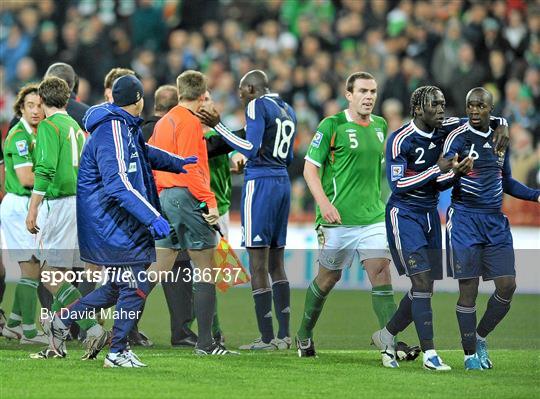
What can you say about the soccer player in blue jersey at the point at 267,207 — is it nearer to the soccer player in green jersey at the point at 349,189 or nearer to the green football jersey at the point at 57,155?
the soccer player in green jersey at the point at 349,189

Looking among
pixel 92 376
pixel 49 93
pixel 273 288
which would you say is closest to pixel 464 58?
pixel 273 288

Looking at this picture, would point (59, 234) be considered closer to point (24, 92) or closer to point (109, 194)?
point (24, 92)

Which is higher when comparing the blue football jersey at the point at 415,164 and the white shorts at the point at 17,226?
the blue football jersey at the point at 415,164

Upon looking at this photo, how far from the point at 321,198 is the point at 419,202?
0.79 m

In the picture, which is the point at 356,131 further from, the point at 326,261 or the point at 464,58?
the point at 464,58

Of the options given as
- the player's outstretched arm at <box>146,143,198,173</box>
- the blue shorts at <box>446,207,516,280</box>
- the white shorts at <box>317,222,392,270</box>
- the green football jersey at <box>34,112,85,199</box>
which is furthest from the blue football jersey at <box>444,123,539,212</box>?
the green football jersey at <box>34,112,85,199</box>

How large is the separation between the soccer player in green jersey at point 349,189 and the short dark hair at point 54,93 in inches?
81.1

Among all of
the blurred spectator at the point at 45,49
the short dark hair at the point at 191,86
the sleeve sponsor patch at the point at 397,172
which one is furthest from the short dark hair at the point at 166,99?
the blurred spectator at the point at 45,49

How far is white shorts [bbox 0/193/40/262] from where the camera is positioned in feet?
35.6

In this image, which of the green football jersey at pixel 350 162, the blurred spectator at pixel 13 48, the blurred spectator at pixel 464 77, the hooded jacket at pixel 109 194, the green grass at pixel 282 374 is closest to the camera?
the green grass at pixel 282 374

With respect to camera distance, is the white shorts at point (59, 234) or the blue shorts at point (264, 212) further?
the blue shorts at point (264, 212)

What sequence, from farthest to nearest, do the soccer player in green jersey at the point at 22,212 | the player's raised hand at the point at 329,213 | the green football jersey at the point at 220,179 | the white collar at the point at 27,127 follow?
the green football jersey at the point at 220,179
the white collar at the point at 27,127
the soccer player in green jersey at the point at 22,212
the player's raised hand at the point at 329,213

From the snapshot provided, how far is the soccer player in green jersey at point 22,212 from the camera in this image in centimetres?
1066

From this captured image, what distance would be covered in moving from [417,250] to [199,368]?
1.89 metres
